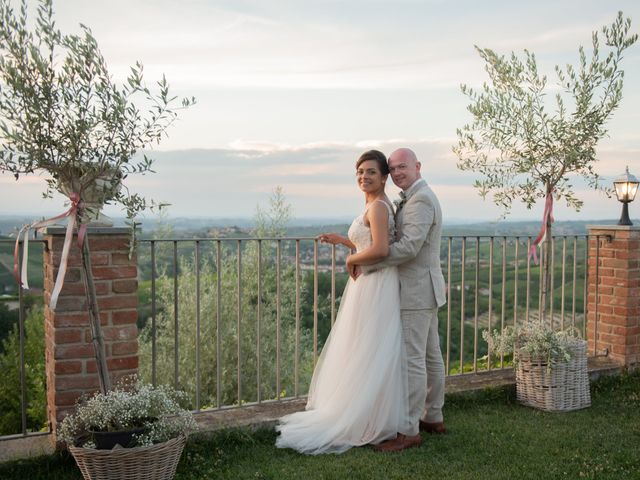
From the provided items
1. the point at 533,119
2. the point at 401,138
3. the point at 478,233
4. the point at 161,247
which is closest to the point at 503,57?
the point at 533,119

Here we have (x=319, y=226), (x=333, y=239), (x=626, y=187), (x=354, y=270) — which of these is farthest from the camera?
(x=626, y=187)

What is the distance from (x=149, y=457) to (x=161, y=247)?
13.9ft

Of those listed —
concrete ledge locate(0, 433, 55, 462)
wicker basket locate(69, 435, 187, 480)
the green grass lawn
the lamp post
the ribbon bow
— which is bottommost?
the green grass lawn

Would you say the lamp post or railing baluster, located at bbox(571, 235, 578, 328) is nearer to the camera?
railing baluster, located at bbox(571, 235, 578, 328)

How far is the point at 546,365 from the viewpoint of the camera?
14.8 feet

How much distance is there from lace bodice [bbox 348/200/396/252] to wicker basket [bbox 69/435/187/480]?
1565mm

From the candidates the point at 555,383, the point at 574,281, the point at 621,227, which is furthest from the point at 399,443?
the point at 621,227

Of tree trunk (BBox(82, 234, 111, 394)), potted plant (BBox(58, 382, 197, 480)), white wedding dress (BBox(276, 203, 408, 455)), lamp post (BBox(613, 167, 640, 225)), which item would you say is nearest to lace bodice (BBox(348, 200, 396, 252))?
white wedding dress (BBox(276, 203, 408, 455))

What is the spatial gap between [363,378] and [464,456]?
0.73m

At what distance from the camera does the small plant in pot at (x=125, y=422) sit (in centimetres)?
290

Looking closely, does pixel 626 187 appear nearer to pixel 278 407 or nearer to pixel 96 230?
pixel 278 407

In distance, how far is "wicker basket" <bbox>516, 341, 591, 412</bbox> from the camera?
14.8ft

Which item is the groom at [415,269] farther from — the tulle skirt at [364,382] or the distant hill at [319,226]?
the distant hill at [319,226]

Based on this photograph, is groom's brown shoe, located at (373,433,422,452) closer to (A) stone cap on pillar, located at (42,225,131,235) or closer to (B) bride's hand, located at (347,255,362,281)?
(B) bride's hand, located at (347,255,362,281)
